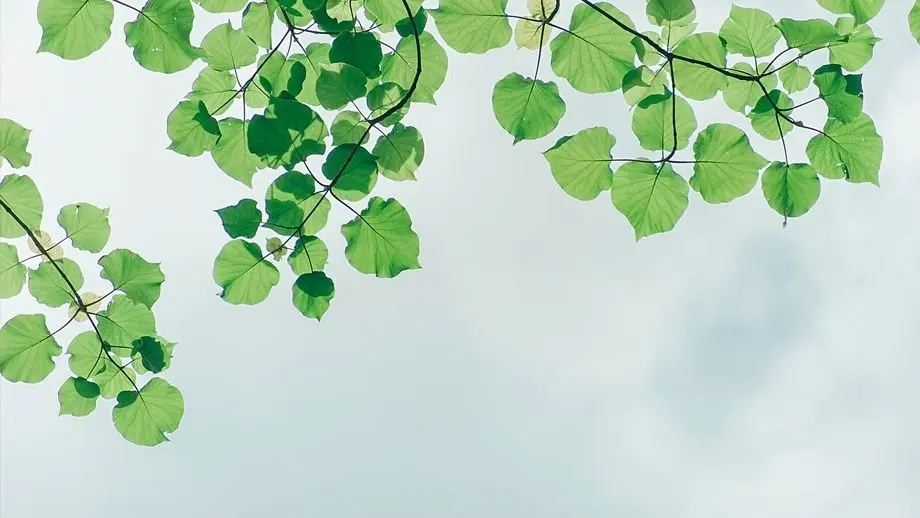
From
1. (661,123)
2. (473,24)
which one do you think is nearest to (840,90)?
(661,123)

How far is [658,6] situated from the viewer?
1490 millimetres

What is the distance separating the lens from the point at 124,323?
5.56ft

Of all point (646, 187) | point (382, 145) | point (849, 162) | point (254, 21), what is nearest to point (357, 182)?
point (382, 145)

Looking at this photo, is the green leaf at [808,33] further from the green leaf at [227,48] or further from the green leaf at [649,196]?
the green leaf at [227,48]

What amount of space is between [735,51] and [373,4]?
2.77 feet

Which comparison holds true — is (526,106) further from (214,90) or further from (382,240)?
(214,90)

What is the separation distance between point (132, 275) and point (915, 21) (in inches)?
79.1

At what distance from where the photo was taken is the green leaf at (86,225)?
5.75 feet

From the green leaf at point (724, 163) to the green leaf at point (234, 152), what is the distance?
1.04 meters

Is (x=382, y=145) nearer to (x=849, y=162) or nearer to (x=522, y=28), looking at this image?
(x=522, y=28)

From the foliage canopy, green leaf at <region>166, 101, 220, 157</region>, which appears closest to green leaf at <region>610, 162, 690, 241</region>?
the foliage canopy

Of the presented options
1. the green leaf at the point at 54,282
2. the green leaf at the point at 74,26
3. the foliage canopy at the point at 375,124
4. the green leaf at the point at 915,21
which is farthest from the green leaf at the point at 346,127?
the green leaf at the point at 915,21

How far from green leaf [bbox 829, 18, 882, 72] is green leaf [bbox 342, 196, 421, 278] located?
106 centimetres

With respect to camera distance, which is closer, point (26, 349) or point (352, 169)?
point (352, 169)
